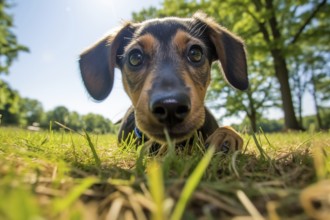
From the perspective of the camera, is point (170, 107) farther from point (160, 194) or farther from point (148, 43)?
point (160, 194)

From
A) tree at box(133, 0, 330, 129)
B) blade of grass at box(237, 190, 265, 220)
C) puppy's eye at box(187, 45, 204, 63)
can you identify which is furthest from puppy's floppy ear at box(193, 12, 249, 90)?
tree at box(133, 0, 330, 129)

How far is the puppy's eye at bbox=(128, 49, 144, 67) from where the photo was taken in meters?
3.76

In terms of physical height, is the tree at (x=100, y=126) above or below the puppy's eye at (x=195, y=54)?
below

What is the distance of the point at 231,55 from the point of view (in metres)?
4.20

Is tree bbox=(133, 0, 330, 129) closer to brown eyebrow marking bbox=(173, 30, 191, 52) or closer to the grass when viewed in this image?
brown eyebrow marking bbox=(173, 30, 191, 52)

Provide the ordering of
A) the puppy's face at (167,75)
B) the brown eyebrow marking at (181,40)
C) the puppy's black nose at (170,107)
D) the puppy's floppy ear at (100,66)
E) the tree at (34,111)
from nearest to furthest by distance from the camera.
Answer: the puppy's black nose at (170,107) < the puppy's face at (167,75) < the brown eyebrow marking at (181,40) < the puppy's floppy ear at (100,66) < the tree at (34,111)

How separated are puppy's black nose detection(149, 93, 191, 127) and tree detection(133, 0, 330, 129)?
14906 mm

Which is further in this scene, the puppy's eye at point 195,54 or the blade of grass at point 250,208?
the puppy's eye at point 195,54

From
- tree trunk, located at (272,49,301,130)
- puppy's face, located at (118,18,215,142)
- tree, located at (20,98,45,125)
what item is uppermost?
puppy's face, located at (118,18,215,142)

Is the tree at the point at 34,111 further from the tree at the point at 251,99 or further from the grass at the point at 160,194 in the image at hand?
the grass at the point at 160,194

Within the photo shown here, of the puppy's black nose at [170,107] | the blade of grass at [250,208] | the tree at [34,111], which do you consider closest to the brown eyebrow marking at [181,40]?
the puppy's black nose at [170,107]

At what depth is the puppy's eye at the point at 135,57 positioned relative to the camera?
148 inches

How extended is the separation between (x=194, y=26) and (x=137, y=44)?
0.82m

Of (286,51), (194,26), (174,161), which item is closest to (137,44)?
(194,26)
